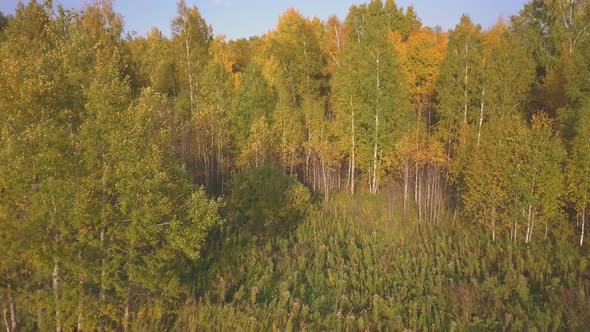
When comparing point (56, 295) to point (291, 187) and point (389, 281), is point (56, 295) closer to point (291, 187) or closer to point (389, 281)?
point (389, 281)

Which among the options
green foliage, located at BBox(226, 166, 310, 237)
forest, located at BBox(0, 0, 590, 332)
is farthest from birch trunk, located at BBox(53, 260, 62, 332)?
green foliage, located at BBox(226, 166, 310, 237)

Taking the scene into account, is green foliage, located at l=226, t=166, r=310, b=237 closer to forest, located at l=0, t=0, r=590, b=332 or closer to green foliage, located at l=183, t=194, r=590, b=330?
forest, located at l=0, t=0, r=590, b=332

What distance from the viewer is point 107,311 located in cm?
1241

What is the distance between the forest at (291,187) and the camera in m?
12.4

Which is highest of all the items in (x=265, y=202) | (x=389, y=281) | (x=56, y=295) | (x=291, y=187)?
(x=291, y=187)

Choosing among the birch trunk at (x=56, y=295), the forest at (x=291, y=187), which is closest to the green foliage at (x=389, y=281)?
the forest at (x=291, y=187)

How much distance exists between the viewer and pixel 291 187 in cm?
2325

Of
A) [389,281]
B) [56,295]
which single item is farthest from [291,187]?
[56,295]

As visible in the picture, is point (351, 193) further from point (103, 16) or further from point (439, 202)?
point (103, 16)

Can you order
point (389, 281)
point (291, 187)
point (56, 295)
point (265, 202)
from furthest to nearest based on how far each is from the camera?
1. point (291, 187)
2. point (265, 202)
3. point (389, 281)
4. point (56, 295)

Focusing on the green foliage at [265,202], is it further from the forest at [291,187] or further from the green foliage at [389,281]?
the green foliage at [389,281]

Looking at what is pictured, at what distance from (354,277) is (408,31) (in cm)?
3583

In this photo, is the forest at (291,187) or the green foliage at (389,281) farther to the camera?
the green foliage at (389,281)

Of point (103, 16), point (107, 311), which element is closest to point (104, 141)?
point (107, 311)
